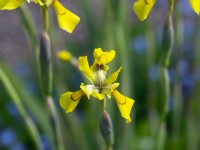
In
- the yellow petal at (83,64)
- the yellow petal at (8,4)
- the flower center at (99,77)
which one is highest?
the yellow petal at (8,4)

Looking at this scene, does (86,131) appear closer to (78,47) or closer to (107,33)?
(107,33)

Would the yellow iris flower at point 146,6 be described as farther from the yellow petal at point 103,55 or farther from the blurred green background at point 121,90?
the blurred green background at point 121,90

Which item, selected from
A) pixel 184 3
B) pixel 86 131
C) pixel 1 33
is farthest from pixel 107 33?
pixel 184 3

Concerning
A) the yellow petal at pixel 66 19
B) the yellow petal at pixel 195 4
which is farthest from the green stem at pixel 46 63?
the yellow petal at pixel 195 4

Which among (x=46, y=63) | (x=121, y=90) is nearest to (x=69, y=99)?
(x=46, y=63)

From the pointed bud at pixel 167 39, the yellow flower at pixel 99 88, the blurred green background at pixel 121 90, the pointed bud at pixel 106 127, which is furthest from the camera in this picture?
the blurred green background at pixel 121 90

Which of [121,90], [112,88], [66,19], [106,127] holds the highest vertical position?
[66,19]

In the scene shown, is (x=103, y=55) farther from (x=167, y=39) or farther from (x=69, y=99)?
(x=167, y=39)

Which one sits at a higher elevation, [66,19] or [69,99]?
[66,19]
